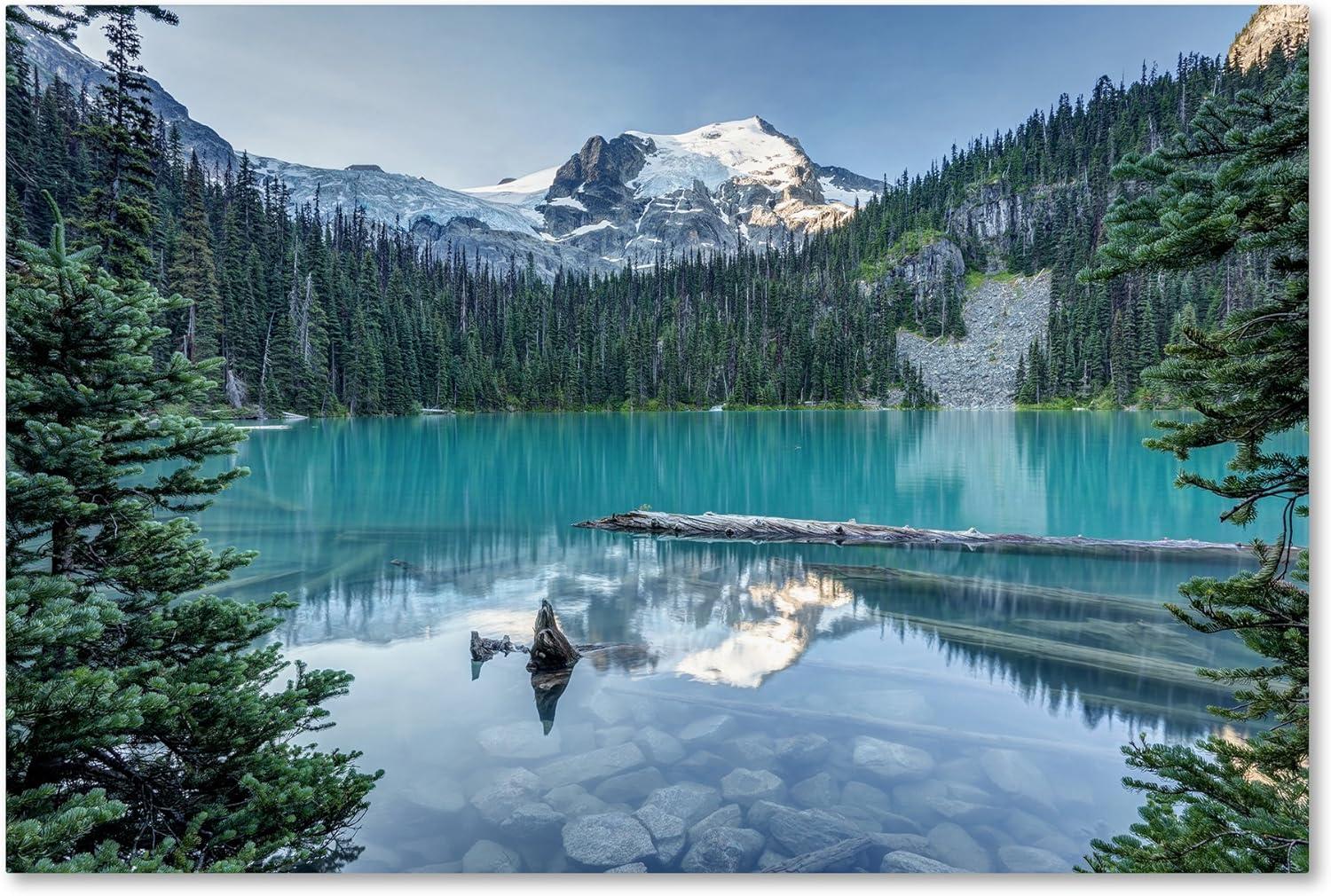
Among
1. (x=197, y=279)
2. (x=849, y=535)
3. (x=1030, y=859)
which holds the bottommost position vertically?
(x=1030, y=859)

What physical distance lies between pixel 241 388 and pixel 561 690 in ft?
209

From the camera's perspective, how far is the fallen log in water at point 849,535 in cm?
1655

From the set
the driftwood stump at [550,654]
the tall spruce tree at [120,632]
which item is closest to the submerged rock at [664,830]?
the driftwood stump at [550,654]

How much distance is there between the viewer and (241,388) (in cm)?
5981

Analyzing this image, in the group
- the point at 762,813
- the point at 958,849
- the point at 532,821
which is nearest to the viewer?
the point at 958,849

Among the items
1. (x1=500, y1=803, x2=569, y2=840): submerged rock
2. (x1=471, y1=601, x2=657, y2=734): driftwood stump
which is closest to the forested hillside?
(x1=471, y1=601, x2=657, y2=734): driftwood stump

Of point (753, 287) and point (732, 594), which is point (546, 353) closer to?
point (753, 287)

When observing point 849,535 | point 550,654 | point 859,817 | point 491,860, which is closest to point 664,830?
point 491,860

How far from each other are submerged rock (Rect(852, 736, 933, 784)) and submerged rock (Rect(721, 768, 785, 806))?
0.99 m

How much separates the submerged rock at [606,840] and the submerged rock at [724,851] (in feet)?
1.22

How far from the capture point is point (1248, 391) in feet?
11.0

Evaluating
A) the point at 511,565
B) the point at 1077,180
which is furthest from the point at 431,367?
the point at 1077,180

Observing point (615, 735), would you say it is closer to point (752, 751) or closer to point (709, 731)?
point (709, 731)

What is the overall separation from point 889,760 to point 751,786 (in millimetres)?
1651
